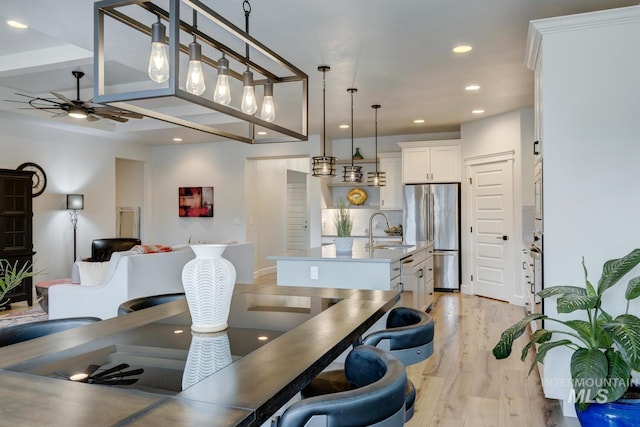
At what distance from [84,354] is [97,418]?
525mm

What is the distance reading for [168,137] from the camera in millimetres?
8055

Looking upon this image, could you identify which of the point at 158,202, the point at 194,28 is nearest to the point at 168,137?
the point at 158,202

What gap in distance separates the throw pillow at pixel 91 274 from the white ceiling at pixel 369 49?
2035 millimetres

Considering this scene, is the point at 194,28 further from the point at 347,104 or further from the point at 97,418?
the point at 347,104

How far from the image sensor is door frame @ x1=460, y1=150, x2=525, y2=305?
21.0 ft

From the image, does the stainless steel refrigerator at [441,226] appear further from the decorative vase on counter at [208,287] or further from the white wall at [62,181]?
the decorative vase on counter at [208,287]

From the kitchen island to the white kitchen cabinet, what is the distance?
154 inches

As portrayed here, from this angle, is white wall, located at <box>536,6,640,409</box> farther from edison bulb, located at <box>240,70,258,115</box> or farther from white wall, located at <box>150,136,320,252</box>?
white wall, located at <box>150,136,320,252</box>

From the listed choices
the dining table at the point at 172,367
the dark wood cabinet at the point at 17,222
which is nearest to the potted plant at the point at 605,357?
the dining table at the point at 172,367

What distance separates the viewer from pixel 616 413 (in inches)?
90.0

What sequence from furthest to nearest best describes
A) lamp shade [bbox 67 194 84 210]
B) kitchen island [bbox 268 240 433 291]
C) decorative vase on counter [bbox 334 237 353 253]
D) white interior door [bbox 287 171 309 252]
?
white interior door [bbox 287 171 309 252], lamp shade [bbox 67 194 84 210], decorative vase on counter [bbox 334 237 353 253], kitchen island [bbox 268 240 433 291]

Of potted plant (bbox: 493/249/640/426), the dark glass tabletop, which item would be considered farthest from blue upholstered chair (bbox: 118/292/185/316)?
potted plant (bbox: 493/249/640/426)

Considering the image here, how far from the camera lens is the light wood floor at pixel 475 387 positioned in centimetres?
278

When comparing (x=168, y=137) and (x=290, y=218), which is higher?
(x=168, y=137)
